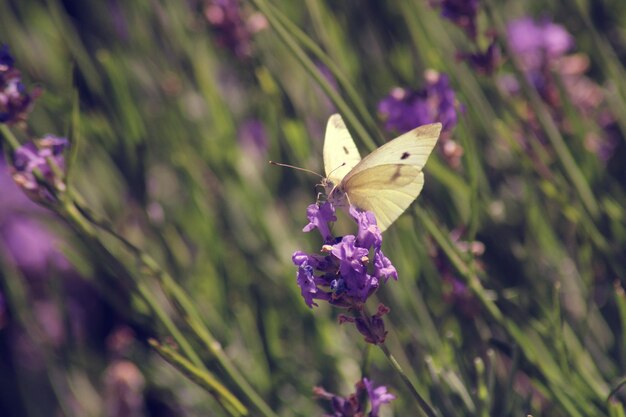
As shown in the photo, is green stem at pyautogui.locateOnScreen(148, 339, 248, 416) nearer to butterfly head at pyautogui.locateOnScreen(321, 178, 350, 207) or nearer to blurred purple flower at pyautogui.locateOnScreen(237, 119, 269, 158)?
butterfly head at pyautogui.locateOnScreen(321, 178, 350, 207)

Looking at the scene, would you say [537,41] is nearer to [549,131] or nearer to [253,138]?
[549,131]

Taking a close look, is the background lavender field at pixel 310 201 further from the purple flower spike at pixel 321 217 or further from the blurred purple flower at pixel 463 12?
the purple flower spike at pixel 321 217

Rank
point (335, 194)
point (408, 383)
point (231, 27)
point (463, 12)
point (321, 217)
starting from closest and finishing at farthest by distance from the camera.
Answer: point (408, 383), point (321, 217), point (335, 194), point (463, 12), point (231, 27)

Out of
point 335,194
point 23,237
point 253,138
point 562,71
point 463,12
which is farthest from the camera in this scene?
point 23,237

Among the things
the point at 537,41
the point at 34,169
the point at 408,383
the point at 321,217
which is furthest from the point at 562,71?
the point at 34,169

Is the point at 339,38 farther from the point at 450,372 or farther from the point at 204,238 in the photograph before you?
the point at 450,372
